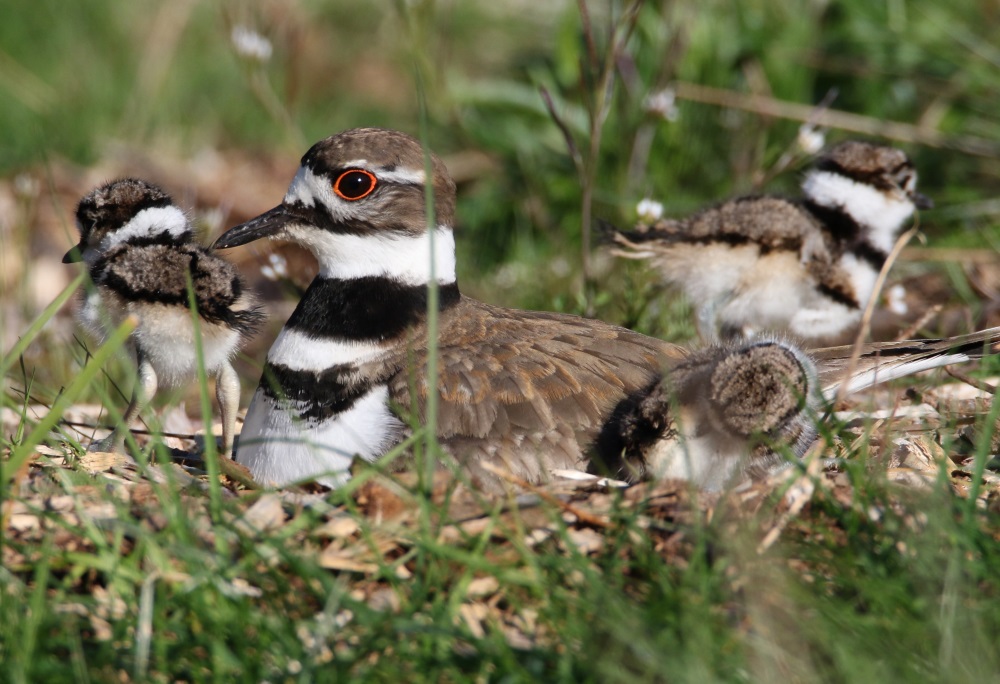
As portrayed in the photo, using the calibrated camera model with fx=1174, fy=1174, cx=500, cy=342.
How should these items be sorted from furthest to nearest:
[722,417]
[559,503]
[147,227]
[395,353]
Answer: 1. [147,227]
2. [395,353]
3. [722,417]
4. [559,503]

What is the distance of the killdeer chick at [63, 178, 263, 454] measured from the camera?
14.1 ft

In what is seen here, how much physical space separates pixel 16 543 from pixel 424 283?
177cm

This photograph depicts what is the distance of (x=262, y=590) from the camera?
9.61 ft

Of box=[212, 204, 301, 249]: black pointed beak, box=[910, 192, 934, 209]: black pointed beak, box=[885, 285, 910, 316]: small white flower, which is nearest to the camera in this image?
box=[212, 204, 301, 249]: black pointed beak

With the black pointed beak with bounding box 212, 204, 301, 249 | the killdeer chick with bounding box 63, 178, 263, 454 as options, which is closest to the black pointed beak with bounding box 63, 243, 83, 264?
the killdeer chick with bounding box 63, 178, 263, 454

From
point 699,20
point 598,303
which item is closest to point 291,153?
point 699,20

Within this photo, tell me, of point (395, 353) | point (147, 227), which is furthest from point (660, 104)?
point (147, 227)

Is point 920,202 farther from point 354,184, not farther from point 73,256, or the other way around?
point 73,256

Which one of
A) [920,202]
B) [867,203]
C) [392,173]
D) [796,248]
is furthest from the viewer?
[920,202]

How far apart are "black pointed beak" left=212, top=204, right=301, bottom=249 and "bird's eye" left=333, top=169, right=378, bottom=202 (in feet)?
0.67

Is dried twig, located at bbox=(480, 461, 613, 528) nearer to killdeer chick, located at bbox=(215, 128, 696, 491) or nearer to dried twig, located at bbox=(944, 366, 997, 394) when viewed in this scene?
killdeer chick, located at bbox=(215, 128, 696, 491)

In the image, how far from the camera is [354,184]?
427cm

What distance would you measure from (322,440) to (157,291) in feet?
2.81

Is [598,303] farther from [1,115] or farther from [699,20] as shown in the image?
[1,115]
